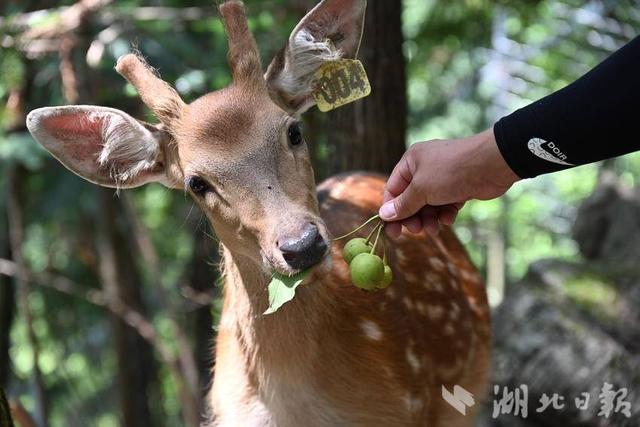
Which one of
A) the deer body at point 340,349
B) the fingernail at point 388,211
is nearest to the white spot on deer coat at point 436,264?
the deer body at point 340,349

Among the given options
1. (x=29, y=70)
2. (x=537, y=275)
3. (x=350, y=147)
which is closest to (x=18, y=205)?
(x=29, y=70)

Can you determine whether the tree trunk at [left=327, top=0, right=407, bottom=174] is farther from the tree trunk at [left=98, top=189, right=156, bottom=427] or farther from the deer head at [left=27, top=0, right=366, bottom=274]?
the tree trunk at [left=98, top=189, right=156, bottom=427]

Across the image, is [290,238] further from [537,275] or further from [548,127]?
[537,275]

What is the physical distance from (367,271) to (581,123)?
83 cm

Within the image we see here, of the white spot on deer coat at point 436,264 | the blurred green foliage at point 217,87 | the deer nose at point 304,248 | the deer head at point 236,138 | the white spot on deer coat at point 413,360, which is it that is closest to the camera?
the deer nose at point 304,248

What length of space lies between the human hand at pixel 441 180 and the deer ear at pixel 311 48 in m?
0.73

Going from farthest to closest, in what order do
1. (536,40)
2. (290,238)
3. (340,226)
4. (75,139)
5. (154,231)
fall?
(154,231)
(536,40)
(340,226)
(75,139)
(290,238)

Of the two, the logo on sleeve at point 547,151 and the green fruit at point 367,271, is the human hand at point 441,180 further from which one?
the green fruit at point 367,271

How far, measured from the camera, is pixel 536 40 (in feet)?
33.6

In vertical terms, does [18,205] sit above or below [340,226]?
below

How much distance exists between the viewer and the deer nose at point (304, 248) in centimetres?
303

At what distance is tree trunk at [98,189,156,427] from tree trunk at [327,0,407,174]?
3.42m

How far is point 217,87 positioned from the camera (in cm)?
647

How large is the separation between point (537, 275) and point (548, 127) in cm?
375
